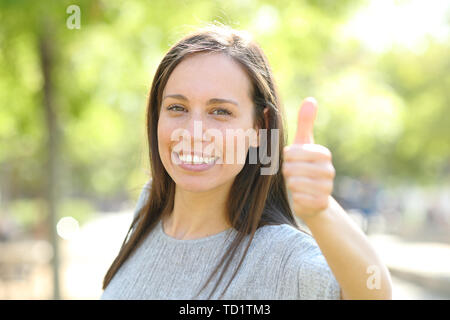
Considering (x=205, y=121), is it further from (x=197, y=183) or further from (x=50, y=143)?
(x=50, y=143)

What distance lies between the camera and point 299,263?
1.62m

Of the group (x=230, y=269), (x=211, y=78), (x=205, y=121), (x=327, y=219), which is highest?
(x=211, y=78)

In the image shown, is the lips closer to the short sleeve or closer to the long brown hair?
the long brown hair

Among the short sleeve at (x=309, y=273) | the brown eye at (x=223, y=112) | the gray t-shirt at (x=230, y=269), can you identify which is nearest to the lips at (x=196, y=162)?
the brown eye at (x=223, y=112)

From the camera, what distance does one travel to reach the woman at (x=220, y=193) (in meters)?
1.78

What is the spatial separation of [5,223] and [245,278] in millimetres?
11272

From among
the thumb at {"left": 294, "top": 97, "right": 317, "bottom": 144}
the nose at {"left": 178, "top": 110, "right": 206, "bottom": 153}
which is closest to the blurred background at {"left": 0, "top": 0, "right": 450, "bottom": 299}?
the nose at {"left": 178, "top": 110, "right": 206, "bottom": 153}

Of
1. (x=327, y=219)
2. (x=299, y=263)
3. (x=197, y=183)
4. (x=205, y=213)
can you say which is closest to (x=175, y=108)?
(x=197, y=183)

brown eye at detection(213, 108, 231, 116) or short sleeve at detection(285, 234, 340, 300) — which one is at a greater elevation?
brown eye at detection(213, 108, 231, 116)

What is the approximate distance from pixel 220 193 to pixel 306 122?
2.76 ft

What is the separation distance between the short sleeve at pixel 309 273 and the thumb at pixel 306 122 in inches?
15.4

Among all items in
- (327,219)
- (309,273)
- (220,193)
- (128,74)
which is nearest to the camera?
(327,219)

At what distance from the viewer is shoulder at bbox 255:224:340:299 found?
1.50m

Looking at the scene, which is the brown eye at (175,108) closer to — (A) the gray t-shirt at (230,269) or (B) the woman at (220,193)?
(B) the woman at (220,193)
